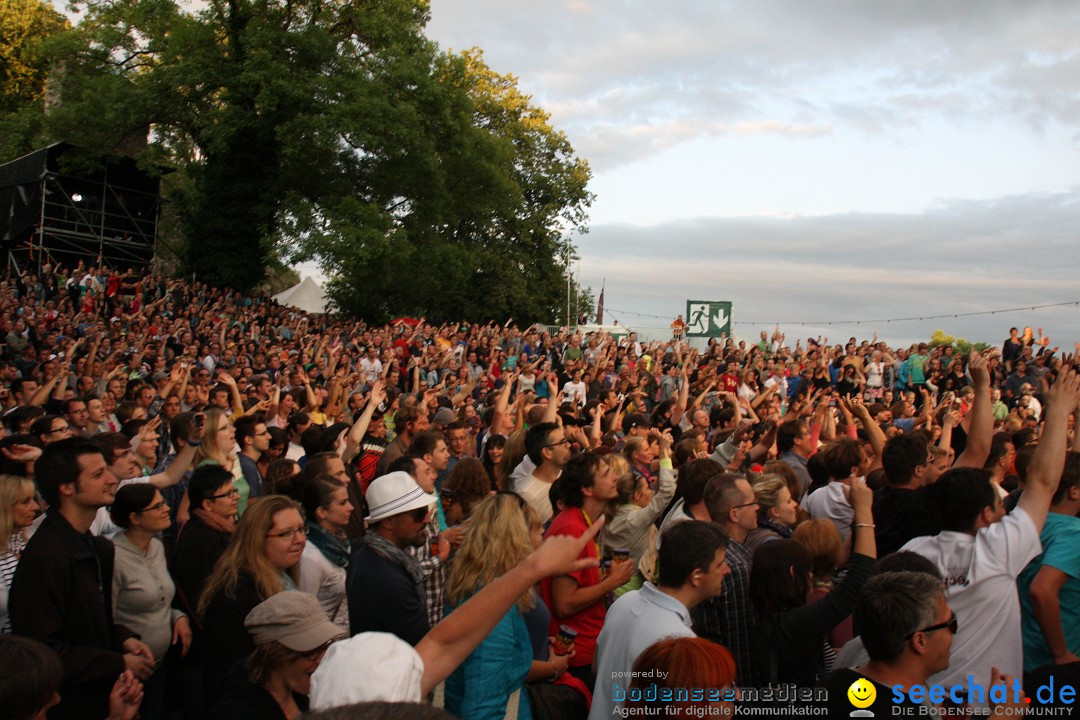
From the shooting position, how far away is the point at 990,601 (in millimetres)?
3342

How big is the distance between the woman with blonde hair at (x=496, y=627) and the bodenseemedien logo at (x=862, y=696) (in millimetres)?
1194

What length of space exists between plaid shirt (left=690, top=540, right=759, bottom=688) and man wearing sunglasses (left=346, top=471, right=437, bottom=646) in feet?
3.80

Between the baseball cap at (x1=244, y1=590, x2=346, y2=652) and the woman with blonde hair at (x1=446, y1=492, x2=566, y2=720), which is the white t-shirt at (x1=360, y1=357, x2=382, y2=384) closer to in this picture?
the woman with blonde hair at (x1=446, y1=492, x2=566, y2=720)

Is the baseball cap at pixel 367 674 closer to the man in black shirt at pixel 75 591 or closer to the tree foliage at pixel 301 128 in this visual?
the man in black shirt at pixel 75 591

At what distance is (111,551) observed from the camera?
12.3 ft

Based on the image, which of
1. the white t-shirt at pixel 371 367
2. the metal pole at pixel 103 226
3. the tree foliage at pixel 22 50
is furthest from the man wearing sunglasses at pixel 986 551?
the tree foliage at pixel 22 50

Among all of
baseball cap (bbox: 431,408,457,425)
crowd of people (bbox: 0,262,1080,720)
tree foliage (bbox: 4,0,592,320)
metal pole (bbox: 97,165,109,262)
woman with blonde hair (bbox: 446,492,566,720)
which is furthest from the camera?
metal pole (bbox: 97,165,109,262)

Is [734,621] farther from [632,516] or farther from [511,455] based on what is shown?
[511,455]

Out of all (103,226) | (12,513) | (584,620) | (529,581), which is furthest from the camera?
(103,226)

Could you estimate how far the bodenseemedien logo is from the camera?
265cm

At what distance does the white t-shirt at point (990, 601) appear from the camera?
3.30 metres

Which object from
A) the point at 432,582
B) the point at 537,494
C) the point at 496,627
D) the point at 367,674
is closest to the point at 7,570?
the point at 432,582

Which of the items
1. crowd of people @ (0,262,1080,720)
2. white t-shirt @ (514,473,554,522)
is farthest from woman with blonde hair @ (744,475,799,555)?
white t-shirt @ (514,473,554,522)

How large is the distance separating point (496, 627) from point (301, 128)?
25242 mm
